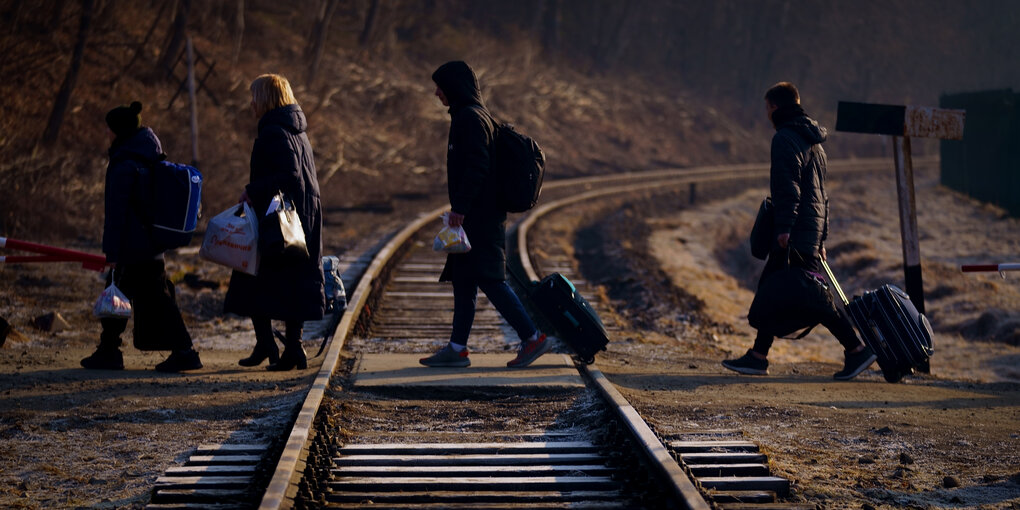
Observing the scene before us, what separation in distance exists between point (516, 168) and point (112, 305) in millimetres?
2681

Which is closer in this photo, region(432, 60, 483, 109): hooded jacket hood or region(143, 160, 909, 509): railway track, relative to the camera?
region(143, 160, 909, 509): railway track

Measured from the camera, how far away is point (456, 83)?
703 cm

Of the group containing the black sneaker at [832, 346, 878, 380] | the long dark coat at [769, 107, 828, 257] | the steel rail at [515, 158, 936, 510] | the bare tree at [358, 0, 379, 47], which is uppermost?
the bare tree at [358, 0, 379, 47]

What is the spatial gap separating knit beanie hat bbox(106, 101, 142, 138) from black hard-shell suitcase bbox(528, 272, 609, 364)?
9.40 ft

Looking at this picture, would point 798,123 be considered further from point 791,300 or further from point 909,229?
point 909,229

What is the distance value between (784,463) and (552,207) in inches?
649

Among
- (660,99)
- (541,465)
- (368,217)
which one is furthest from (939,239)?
(660,99)

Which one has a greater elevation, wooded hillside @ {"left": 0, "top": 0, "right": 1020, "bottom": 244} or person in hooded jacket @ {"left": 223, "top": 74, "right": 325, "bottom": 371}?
A: wooded hillside @ {"left": 0, "top": 0, "right": 1020, "bottom": 244}

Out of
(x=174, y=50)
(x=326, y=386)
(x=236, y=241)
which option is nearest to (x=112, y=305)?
(x=236, y=241)

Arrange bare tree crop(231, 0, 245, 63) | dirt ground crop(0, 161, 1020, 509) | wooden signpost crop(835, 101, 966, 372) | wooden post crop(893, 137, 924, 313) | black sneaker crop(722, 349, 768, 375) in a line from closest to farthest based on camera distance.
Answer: dirt ground crop(0, 161, 1020, 509), black sneaker crop(722, 349, 768, 375), wooden signpost crop(835, 101, 966, 372), wooden post crop(893, 137, 924, 313), bare tree crop(231, 0, 245, 63)

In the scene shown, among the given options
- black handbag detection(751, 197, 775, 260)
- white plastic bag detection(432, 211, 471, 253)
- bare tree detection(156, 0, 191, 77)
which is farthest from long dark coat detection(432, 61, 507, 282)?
bare tree detection(156, 0, 191, 77)

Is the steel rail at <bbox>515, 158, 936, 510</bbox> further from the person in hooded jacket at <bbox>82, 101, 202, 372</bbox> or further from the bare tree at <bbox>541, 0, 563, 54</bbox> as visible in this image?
the bare tree at <bbox>541, 0, 563, 54</bbox>

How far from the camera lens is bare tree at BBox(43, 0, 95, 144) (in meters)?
18.1

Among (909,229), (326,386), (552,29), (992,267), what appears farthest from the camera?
(552,29)
